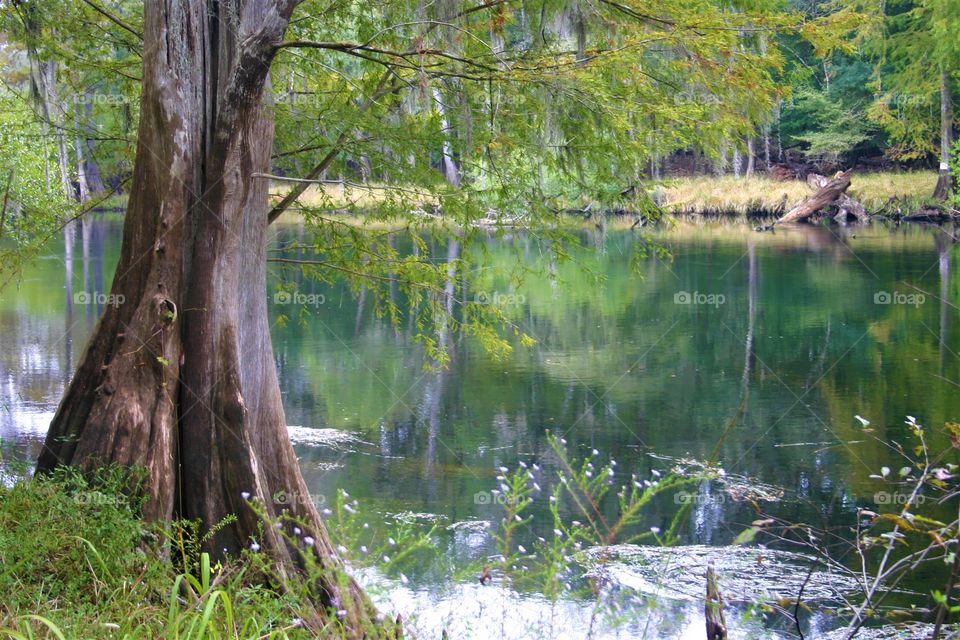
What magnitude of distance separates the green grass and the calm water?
100cm

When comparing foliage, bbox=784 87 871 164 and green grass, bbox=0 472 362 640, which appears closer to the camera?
green grass, bbox=0 472 362 640

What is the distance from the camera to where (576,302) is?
20.4 meters

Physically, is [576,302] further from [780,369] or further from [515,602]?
[515,602]

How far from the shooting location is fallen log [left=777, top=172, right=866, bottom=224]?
34.2 meters

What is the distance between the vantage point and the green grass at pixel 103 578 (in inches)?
134

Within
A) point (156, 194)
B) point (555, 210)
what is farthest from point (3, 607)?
point (555, 210)

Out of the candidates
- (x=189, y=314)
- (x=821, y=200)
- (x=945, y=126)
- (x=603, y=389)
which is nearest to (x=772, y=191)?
(x=821, y=200)

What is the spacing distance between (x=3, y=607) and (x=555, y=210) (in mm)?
4020

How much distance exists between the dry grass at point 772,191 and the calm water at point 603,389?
13.3m

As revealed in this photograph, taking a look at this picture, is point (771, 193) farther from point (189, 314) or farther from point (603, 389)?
point (189, 314)

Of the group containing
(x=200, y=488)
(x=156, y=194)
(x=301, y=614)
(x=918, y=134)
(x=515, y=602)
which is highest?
(x=918, y=134)

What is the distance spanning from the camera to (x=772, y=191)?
1478 inches

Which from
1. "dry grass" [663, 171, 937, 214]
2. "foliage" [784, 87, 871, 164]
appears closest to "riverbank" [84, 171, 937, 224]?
"dry grass" [663, 171, 937, 214]

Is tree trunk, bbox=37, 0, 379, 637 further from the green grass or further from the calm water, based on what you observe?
the calm water
